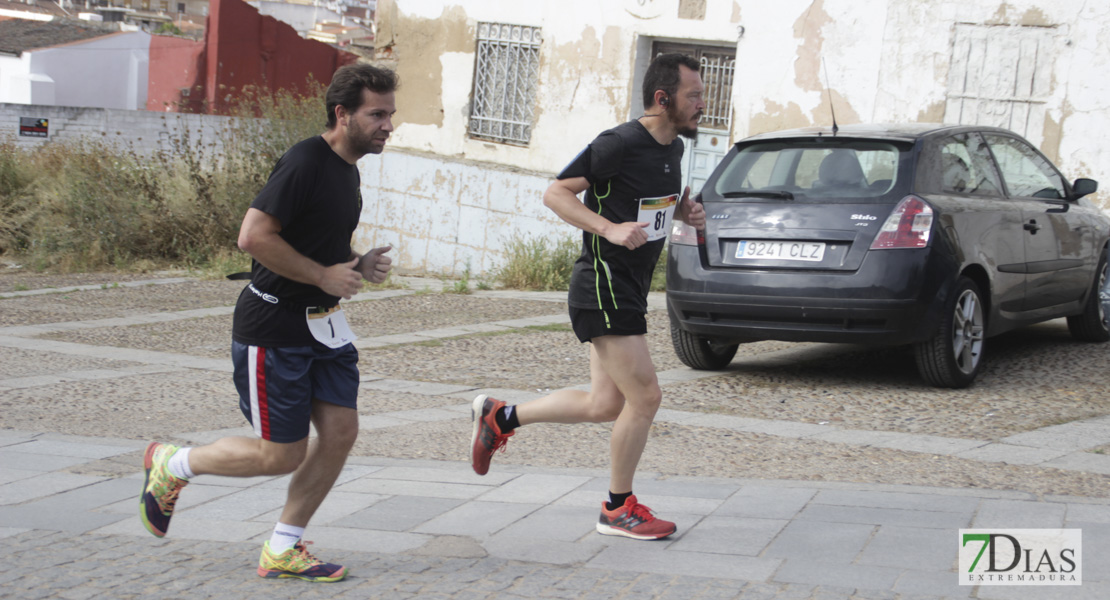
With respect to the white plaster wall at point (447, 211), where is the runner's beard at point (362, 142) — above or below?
above

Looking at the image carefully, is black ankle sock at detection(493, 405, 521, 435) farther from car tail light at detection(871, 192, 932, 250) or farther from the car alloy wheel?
the car alloy wheel

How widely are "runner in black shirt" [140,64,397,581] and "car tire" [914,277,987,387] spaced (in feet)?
13.3

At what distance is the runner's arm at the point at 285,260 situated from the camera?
3.66 metres

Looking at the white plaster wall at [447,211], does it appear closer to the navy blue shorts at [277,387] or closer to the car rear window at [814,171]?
the car rear window at [814,171]

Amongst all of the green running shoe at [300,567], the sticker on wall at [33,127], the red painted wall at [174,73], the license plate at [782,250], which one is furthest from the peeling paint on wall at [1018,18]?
the red painted wall at [174,73]

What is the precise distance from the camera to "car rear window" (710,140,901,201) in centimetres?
699

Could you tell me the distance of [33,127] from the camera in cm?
3216

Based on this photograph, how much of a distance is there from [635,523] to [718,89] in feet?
33.8

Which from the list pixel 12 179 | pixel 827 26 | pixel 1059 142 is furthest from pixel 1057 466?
pixel 12 179

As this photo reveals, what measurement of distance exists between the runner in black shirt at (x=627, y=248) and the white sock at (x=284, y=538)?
1165 millimetres

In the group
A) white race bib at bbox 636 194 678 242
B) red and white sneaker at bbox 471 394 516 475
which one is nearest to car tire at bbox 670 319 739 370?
red and white sneaker at bbox 471 394 516 475

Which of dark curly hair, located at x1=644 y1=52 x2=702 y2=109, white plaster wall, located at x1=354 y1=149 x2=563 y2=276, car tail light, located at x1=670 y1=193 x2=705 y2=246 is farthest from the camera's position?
white plaster wall, located at x1=354 y1=149 x2=563 y2=276

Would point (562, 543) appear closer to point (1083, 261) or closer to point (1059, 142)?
point (1083, 261)

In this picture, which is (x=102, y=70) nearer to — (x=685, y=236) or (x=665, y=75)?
(x=685, y=236)
